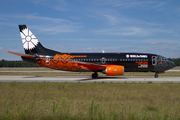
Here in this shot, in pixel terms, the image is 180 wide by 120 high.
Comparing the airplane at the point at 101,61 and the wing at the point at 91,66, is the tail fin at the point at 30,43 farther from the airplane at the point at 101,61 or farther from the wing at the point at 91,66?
the wing at the point at 91,66

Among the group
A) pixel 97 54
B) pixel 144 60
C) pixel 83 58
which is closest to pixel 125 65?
pixel 144 60

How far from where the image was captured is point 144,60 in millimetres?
32219

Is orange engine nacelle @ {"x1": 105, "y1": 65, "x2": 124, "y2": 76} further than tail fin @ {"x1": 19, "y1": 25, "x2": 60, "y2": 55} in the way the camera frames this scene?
No

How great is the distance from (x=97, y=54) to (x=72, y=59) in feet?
16.2

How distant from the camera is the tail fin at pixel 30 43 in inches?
1368

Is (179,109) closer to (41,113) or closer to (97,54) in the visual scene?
(41,113)

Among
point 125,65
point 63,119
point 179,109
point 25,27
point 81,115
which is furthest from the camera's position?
point 25,27

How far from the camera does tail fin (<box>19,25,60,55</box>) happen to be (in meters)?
34.8

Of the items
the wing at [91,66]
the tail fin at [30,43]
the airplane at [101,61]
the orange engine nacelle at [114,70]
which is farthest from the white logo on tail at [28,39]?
the orange engine nacelle at [114,70]

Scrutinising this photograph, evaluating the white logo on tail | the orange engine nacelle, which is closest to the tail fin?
the white logo on tail

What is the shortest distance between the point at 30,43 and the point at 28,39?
90 centimetres

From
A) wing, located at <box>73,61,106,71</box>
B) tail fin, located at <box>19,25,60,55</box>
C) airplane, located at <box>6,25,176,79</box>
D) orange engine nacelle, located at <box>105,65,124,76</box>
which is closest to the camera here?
orange engine nacelle, located at <box>105,65,124,76</box>

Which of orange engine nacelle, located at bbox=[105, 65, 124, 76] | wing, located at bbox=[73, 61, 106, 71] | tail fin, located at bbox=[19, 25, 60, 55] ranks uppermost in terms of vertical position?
tail fin, located at bbox=[19, 25, 60, 55]

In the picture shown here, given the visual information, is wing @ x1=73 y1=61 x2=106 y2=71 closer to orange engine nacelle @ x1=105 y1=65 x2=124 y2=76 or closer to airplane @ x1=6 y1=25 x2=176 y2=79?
airplane @ x1=6 y1=25 x2=176 y2=79
